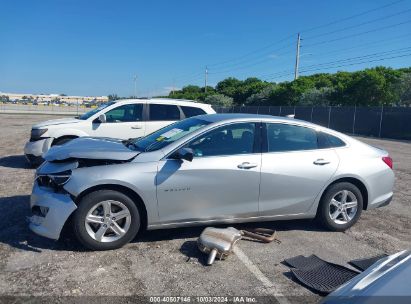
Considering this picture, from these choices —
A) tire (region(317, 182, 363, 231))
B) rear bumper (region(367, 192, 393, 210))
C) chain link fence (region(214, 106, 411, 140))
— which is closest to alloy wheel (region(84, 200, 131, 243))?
tire (region(317, 182, 363, 231))

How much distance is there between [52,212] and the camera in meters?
4.30

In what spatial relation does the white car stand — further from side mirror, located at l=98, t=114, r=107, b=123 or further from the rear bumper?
the rear bumper

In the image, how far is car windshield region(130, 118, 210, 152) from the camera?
4.94 metres

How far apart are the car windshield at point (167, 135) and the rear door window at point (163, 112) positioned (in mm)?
3899

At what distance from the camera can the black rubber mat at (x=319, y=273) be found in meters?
3.87

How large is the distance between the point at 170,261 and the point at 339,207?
8.24 feet

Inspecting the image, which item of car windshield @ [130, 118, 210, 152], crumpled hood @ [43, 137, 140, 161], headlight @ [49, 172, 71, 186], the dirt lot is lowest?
the dirt lot

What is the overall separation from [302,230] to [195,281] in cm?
217

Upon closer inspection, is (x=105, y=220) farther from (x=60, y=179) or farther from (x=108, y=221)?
(x=60, y=179)

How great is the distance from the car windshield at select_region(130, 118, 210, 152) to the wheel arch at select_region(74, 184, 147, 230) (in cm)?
59

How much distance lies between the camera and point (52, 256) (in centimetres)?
429

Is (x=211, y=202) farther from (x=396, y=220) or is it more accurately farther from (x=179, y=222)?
(x=396, y=220)

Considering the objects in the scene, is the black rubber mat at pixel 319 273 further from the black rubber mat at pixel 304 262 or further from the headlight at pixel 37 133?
the headlight at pixel 37 133

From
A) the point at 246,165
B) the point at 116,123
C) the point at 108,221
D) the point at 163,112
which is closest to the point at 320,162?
the point at 246,165
